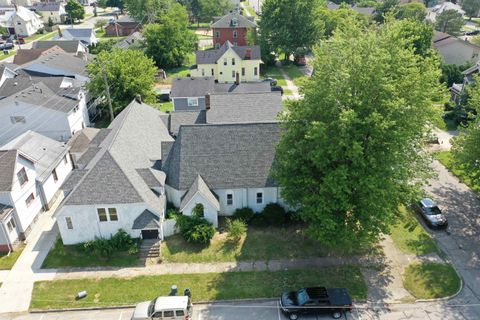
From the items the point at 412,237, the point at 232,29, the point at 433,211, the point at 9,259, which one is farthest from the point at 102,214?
the point at 232,29

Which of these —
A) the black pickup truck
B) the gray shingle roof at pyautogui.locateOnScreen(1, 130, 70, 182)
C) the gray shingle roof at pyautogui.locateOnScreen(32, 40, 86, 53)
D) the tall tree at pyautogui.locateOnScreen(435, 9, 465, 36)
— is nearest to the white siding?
the gray shingle roof at pyautogui.locateOnScreen(1, 130, 70, 182)

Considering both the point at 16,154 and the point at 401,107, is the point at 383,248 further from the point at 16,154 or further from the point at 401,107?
the point at 16,154

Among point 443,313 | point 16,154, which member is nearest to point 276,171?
point 443,313

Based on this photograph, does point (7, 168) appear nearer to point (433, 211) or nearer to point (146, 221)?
point (146, 221)

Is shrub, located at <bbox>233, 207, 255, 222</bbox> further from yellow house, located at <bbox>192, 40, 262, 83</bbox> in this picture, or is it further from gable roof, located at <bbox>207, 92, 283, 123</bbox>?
yellow house, located at <bbox>192, 40, 262, 83</bbox>

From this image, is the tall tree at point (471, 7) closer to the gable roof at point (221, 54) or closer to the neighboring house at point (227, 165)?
the gable roof at point (221, 54)
